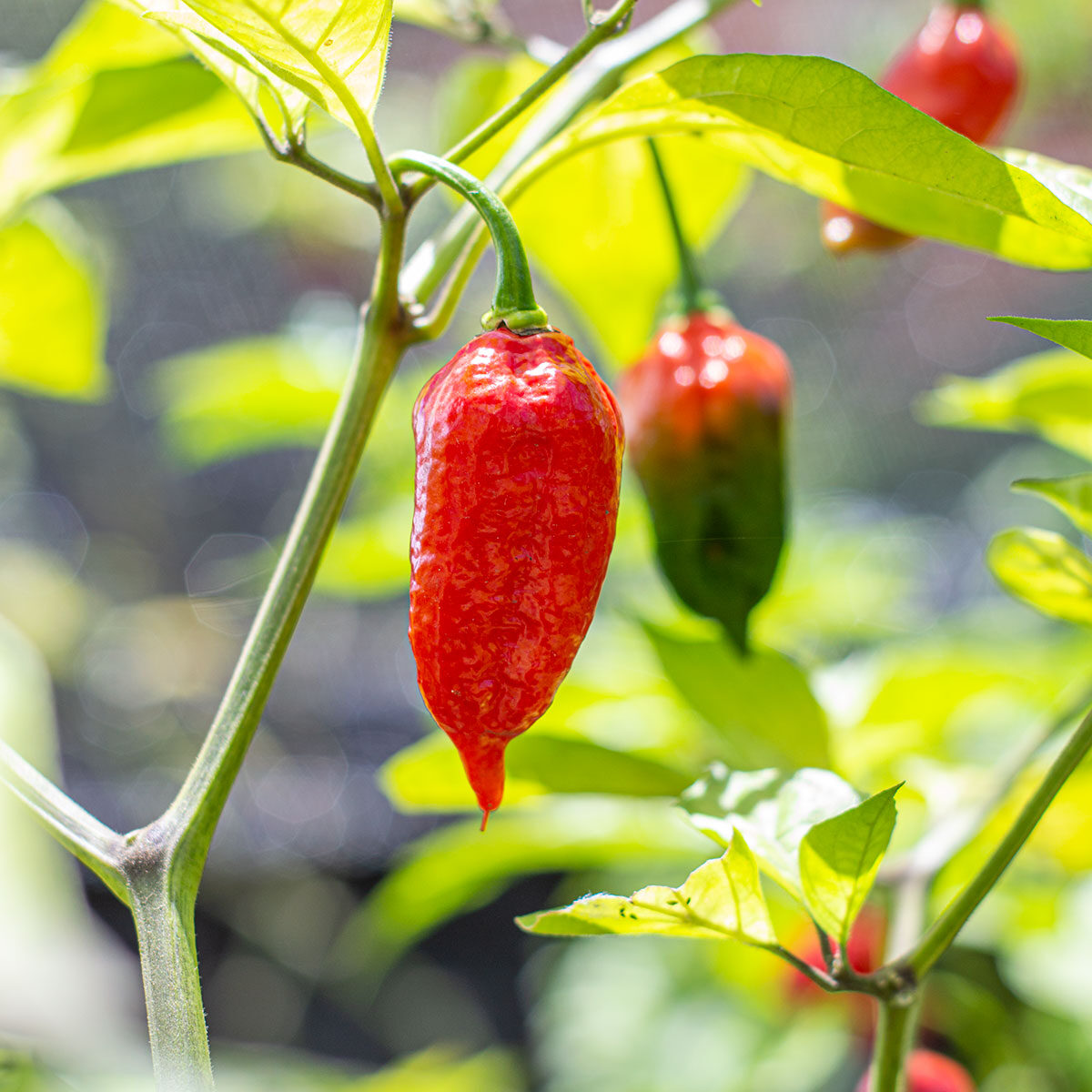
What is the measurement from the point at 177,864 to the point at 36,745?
429 mm

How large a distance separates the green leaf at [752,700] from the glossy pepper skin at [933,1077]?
0.56 feet

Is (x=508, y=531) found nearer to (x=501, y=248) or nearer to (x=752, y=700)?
(x=501, y=248)

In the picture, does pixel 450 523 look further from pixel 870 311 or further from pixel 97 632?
pixel 870 311

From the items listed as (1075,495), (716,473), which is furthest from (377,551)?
(1075,495)

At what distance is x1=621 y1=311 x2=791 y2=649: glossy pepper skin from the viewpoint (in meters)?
0.43

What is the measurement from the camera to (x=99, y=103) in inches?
18.0

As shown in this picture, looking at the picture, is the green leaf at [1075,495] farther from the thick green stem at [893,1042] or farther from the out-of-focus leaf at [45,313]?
the out-of-focus leaf at [45,313]

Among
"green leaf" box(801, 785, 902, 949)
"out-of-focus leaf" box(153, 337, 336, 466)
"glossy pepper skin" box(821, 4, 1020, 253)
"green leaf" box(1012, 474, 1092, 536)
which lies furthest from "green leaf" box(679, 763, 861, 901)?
"out-of-focus leaf" box(153, 337, 336, 466)

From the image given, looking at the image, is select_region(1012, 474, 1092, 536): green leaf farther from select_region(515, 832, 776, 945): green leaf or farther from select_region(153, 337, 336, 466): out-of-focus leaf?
select_region(153, 337, 336, 466): out-of-focus leaf

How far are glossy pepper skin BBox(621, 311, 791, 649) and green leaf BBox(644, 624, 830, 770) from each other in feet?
0.06

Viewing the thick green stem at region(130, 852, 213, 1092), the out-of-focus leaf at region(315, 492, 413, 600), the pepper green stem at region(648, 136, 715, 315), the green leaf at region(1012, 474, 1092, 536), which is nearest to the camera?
the thick green stem at region(130, 852, 213, 1092)

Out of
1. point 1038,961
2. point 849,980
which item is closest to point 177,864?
point 849,980

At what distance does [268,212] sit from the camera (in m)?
2.71

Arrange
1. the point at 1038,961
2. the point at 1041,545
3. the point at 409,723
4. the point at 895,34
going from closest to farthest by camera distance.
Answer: the point at 1041,545 → the point at 1038,961 → the point at 409,723 → the point at 895,34
